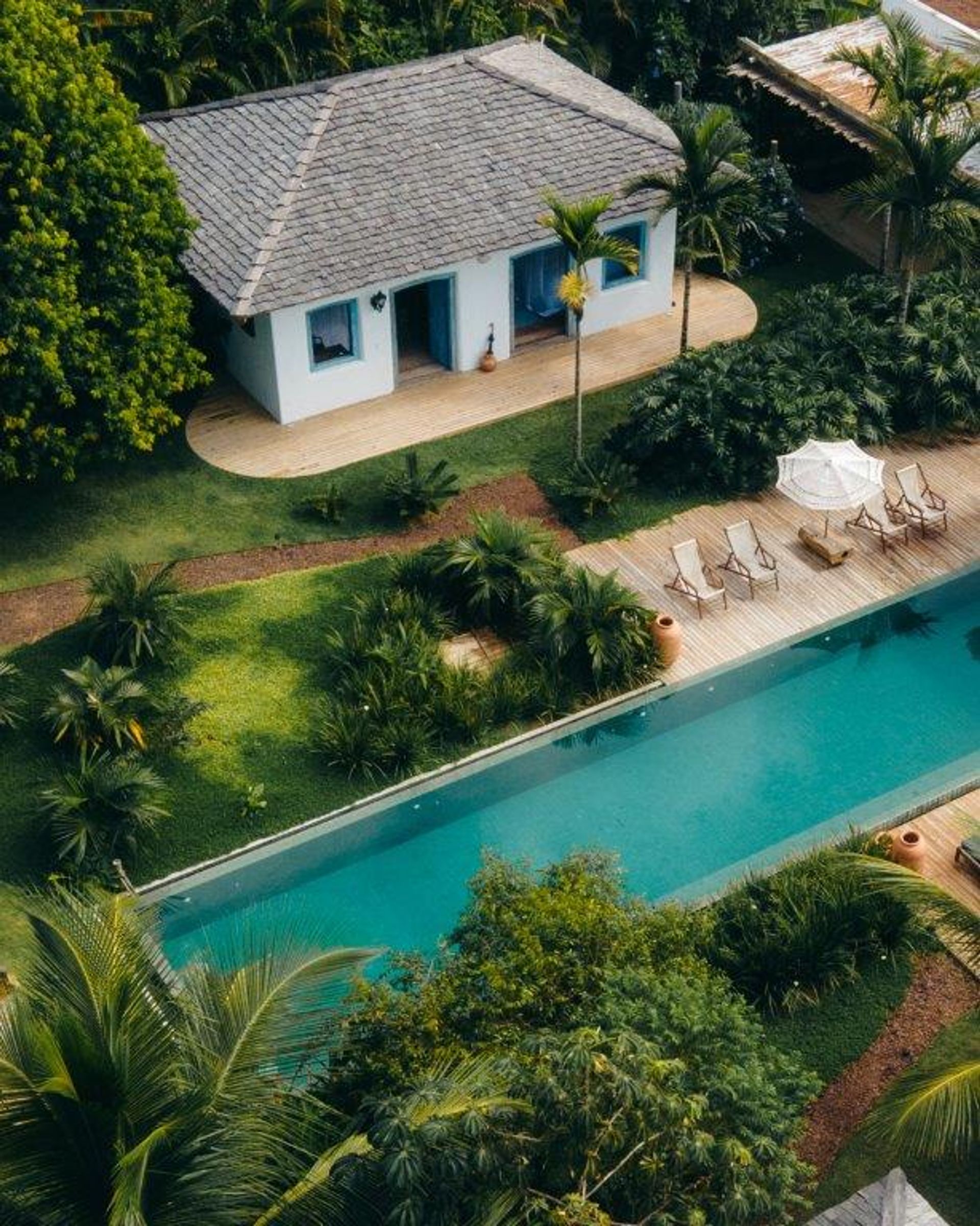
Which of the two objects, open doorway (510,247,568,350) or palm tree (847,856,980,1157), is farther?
open doorway (510,247,568,350)

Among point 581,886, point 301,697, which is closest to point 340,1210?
point 581,886

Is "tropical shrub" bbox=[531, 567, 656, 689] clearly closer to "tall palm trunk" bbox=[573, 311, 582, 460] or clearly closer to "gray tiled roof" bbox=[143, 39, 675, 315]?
"tall palm trunk" bbox=[573, 311, 582, 460]

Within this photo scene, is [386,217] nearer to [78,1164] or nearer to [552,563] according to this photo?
[552,563]

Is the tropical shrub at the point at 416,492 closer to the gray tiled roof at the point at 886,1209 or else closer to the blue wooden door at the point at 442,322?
the blue wooden door at the point at 442,322

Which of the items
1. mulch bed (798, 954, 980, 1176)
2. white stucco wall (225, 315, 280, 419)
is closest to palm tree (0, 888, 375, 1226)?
mulch bed (798, 954, 980, 1176)

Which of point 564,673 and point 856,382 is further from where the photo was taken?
point 856,382

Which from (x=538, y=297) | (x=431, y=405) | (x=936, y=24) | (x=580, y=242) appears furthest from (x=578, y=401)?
(x=936, y=24)

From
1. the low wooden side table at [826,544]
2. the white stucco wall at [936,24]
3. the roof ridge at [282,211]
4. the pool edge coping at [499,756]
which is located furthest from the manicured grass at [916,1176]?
the white stucco wall at [936,24]
